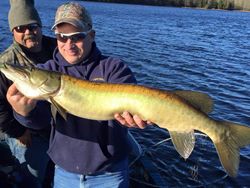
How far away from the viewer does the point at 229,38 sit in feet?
86.8

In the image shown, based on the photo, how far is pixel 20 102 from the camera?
313 cm

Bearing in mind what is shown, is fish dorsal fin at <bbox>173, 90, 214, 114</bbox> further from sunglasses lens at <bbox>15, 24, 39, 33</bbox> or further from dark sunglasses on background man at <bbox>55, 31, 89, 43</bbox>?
sunglasses lens at <bbox>15, 24, 39, 33</bbox>

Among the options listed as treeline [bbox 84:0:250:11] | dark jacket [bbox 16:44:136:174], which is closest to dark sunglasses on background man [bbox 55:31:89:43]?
dark jacket [bbox 16:44:136:174]

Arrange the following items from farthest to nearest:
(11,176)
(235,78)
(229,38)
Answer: (229,38)
(235,78)
(11,176)

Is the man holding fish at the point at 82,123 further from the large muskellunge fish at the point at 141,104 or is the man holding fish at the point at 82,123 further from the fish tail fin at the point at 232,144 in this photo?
the fish tail fin at the point at 232,144

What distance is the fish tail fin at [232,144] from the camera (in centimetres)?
313

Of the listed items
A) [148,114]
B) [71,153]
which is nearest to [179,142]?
[148,114]

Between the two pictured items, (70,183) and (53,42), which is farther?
(53,42)

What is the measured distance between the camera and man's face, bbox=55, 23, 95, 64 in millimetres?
3207

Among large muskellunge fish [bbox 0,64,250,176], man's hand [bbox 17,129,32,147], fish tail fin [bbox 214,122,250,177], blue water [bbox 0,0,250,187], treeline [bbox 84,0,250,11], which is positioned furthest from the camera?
treeline [bbox 84,0,250,11]

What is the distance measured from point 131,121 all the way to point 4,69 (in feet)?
3.76

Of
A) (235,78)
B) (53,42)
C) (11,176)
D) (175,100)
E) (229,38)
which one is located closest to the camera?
(175,100)

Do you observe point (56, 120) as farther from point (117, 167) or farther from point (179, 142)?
point (179, 142)

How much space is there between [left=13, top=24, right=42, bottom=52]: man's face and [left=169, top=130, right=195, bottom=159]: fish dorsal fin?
7.73 ft
